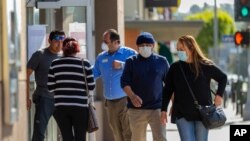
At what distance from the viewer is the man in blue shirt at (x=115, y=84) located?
12602 mm

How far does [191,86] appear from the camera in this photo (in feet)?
32.6

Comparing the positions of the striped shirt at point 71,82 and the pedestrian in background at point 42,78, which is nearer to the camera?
the striped shirt at point 71,82

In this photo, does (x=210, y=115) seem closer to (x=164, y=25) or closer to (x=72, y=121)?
(x=72, y=121)

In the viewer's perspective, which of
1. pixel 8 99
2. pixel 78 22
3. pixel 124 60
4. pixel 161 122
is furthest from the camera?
pixel 78 22

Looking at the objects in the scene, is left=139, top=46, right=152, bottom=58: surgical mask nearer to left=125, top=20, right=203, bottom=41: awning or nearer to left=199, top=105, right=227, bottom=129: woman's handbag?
left=199, top=105, right=227, bottom=129: woman's handbag

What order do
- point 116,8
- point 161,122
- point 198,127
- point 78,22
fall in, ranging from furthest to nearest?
point 116,8 < point 78,22 < point 161,122 < point 198,127

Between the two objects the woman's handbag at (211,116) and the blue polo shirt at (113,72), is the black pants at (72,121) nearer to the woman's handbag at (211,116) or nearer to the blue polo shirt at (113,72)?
the woman's handbag at (211,116)

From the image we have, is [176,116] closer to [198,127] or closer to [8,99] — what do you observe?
[198,127]

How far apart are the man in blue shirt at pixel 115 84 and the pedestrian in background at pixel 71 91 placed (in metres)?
2.10

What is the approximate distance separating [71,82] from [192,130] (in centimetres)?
166

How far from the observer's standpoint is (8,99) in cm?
850

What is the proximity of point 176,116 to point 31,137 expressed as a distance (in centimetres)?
357

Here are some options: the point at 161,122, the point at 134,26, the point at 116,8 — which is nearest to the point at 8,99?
the point at 161,122

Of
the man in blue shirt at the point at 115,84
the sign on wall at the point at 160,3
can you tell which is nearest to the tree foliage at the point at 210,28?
the sign on wall at the point at 160,3
